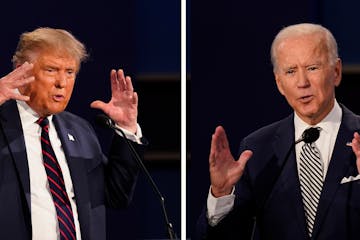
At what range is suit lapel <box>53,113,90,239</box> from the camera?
348 centimetres

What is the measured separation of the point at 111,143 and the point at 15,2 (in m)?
0.81

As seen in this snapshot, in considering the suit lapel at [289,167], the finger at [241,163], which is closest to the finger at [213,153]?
the finger at [241,163]

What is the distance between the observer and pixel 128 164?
3.56m

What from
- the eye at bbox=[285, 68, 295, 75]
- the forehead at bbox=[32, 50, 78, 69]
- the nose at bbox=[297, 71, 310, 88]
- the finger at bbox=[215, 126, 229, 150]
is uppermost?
the forehead at bbox=[32, 50, 78, 69]

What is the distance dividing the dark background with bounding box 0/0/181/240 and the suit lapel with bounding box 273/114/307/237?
19.2 inches

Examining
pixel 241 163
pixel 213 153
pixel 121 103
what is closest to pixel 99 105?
pixel 121 103

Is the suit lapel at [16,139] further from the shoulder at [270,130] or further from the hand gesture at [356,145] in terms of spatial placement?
the hand gesture at [356,145]

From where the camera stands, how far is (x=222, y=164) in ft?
11.8

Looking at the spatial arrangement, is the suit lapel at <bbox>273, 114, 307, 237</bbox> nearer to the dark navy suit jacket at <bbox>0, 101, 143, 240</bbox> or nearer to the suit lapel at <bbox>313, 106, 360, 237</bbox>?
the suit lapel at <bbox>313, 106, 360, 237</bbox>

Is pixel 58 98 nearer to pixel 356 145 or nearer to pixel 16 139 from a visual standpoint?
pixel 16 139

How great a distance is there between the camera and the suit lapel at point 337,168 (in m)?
3.44

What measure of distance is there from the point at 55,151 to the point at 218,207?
0.80 metres

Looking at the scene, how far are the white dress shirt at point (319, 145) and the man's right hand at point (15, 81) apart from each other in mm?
1006

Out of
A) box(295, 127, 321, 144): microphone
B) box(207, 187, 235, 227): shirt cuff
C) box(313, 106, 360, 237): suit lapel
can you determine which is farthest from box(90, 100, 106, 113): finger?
box(313, 106, 360, 237): suit lapel
